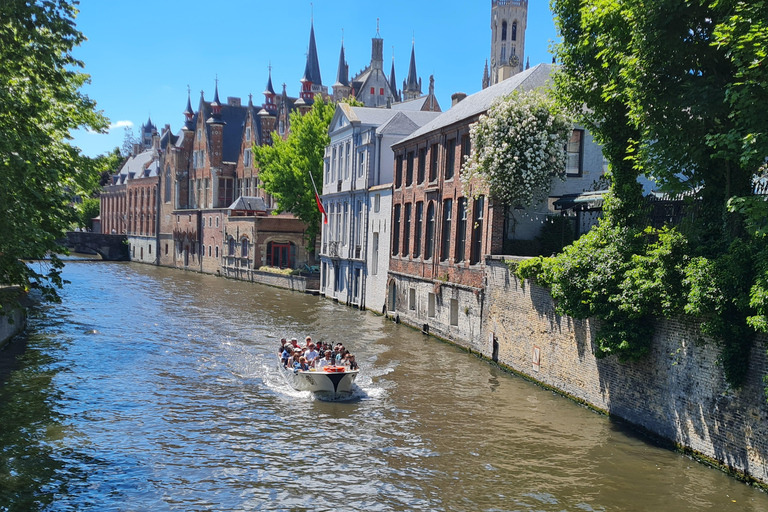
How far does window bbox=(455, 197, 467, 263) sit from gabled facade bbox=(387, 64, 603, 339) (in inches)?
1.7

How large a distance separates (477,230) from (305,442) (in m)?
14.6

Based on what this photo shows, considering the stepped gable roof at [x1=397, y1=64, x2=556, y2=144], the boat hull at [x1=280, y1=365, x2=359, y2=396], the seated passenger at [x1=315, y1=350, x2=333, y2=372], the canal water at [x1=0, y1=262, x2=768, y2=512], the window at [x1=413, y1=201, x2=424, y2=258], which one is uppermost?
the stepped gable roof at [x1=397, y1=64, x2=556, y2=144]

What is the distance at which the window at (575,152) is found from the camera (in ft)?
90.6

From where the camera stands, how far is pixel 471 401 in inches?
823

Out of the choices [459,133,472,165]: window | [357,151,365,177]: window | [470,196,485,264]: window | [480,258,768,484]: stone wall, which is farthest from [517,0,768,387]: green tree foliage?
[357,151,365,177]: window

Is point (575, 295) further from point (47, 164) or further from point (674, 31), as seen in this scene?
point (47, 164)

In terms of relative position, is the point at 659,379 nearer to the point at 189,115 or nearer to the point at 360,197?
the point at 360,197

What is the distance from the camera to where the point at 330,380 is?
68.7ft

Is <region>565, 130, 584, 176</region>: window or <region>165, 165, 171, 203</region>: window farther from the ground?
<region>165, 165, 171, 203</region>: window

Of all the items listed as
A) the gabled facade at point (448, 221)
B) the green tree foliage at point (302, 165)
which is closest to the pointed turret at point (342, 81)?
the green tree foliage at point (302, 165)

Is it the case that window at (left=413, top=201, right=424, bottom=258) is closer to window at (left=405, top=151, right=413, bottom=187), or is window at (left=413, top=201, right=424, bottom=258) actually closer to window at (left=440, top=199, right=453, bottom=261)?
window at (left=405, top=151, right=413, bottom=187)

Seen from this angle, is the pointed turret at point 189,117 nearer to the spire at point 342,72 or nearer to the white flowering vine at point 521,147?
the spire at point 342,72

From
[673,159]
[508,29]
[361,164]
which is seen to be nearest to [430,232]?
[361,164]

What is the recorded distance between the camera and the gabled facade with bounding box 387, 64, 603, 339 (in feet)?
90.9
